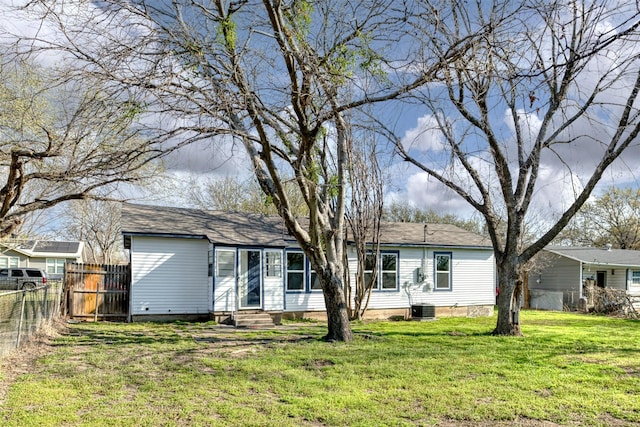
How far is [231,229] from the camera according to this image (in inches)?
651

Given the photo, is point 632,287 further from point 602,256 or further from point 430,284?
point 430,284

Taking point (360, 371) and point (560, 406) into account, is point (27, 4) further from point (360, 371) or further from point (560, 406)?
point (560, 406)

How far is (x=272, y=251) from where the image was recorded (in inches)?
632

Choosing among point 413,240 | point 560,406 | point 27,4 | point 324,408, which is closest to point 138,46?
point 27,4

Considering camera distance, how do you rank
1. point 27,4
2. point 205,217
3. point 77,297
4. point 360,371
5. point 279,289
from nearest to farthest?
1. point 27,4
2. point 360,371
3. point 77,297
4. point 279,289
5. point 205,217

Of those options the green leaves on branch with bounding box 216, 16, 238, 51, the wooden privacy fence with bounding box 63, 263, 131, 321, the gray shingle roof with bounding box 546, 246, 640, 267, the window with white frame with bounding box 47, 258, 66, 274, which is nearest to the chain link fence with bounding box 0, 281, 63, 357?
the wooden privacy fence with bounding box 63, 263, 131, 321

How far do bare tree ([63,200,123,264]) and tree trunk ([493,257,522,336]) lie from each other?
27.1 meters

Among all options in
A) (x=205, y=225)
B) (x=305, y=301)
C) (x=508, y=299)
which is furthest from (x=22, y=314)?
(x=508, y=299)

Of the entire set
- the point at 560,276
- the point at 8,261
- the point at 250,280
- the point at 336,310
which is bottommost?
the point at 336,310

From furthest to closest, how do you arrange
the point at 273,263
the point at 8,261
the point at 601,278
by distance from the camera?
1. the point at 8,261
2. the point at 601,278
3. the point at 273,263

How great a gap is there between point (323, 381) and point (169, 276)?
907cm

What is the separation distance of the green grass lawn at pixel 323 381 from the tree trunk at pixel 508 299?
68 centimetres

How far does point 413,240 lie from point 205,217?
7731mm

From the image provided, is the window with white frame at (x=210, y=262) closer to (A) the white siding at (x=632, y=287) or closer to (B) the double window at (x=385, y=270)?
(B) the double window at (x=385, y=270)
